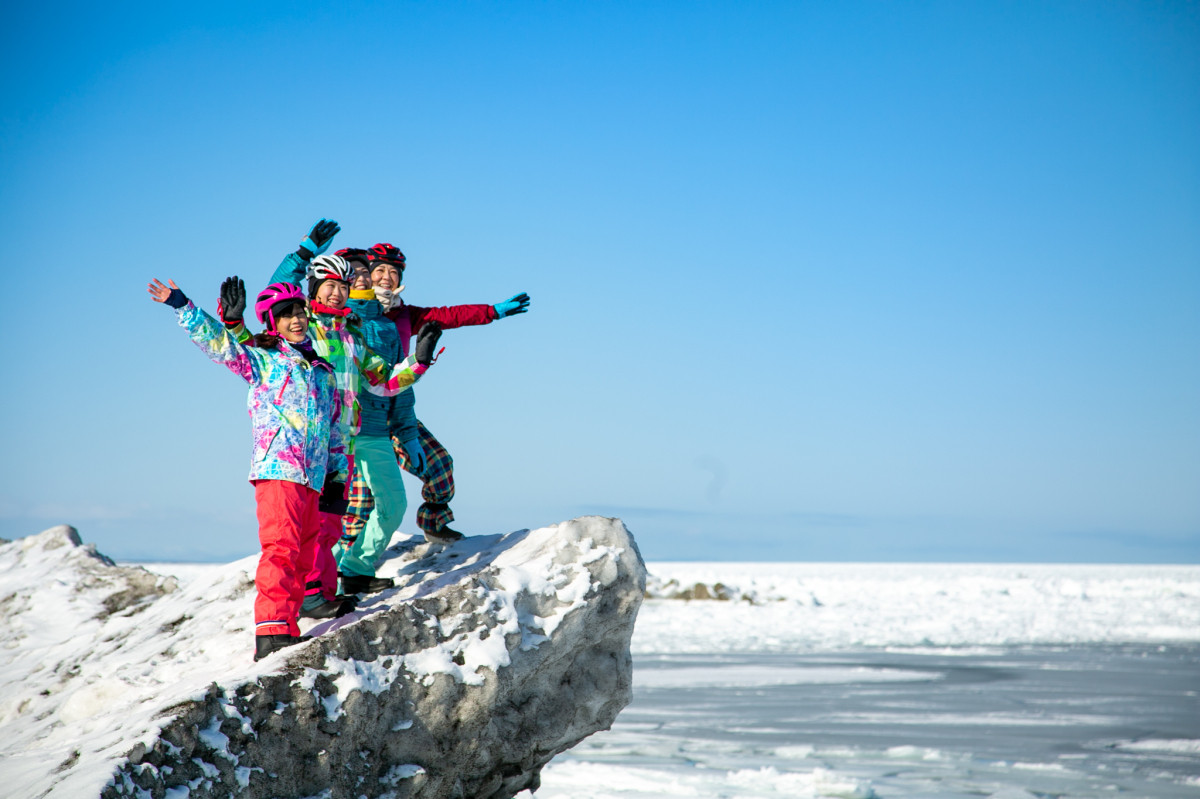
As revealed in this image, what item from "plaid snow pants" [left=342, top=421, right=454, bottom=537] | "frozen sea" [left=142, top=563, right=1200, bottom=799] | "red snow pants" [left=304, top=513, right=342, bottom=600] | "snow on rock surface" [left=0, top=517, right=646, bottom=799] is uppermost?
"plaid snow pants" [left=342, top=421, right=454, bottom=537]

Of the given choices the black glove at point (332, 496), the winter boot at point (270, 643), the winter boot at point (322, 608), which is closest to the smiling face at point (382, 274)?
the black glove at point (332, 496)

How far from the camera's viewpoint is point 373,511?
17.1 ft

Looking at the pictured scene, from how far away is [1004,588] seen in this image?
89.8ft

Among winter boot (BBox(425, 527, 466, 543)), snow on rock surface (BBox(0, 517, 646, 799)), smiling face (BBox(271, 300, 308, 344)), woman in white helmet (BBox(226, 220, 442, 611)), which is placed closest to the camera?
snow on rock surface (BBox(0, 517, 646, 799))

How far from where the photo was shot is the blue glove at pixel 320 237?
535 centimetres

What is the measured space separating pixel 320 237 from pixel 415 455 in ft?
4.23

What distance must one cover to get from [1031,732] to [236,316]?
7.36 metres

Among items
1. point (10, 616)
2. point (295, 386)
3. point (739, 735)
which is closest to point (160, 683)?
point (295, 386)

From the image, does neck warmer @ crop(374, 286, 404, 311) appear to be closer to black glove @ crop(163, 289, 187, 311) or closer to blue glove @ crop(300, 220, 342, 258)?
blue glove @ crop(300, 220, 342, 258)

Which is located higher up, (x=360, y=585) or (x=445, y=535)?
(x=445, y=535)

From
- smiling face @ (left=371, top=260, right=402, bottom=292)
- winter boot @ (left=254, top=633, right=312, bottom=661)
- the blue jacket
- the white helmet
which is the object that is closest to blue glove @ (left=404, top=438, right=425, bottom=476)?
the blue jacket

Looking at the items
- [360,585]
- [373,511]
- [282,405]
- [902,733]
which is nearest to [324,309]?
[282,405]

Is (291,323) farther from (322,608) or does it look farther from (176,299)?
(322,608)

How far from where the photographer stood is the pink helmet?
15.1 feet
